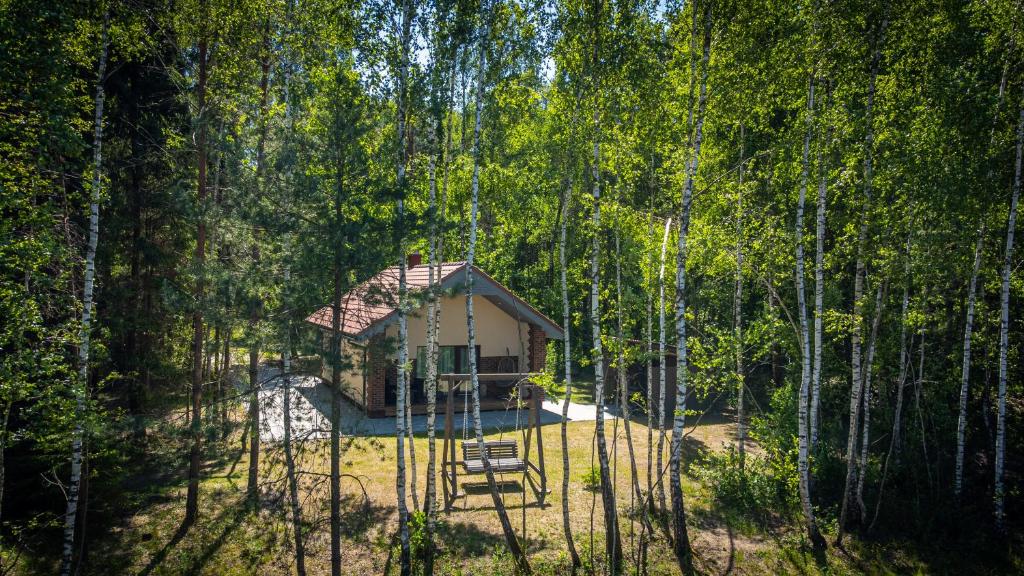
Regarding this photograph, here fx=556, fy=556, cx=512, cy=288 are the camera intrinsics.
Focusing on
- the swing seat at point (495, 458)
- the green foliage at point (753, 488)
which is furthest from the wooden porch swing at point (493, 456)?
the green foliage at point (753, 488)

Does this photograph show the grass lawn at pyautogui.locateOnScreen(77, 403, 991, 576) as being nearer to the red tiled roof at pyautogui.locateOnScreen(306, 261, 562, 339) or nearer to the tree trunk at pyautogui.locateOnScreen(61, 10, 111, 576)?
the tree trunk at pyautogui.locateOnScreen(61, 10, 111, 576)

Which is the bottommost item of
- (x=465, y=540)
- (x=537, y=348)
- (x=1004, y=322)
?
(x=465, y=540)

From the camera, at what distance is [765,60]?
27.5ft

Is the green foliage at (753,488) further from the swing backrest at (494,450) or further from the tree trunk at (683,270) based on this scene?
the swing backrest at (494,450)

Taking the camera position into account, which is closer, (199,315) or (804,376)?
(199,315)

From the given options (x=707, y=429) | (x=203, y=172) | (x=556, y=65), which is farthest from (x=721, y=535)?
(x=203, y=172)

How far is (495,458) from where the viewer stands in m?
11.1

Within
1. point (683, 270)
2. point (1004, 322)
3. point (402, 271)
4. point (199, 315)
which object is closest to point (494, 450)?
point (402, 271)

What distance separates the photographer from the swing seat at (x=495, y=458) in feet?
33.2

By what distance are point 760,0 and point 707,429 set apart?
1142cm

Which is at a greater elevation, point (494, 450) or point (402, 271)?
point (402, 271)

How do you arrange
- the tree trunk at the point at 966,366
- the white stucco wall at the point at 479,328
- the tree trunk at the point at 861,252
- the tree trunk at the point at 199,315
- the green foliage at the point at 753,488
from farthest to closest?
the white stucco wall at the point at 479,328, the green foliage at the point at 753,488, the tree trunk at the point at 966,366, the tree trunk at the point at 861,252, the tree trunk at the point at 199,315

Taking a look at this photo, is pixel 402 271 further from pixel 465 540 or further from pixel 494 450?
pixel 494 450

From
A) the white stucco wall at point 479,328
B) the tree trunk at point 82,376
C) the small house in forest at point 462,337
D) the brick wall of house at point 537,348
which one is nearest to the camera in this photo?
the tree trunk at point 82,376
